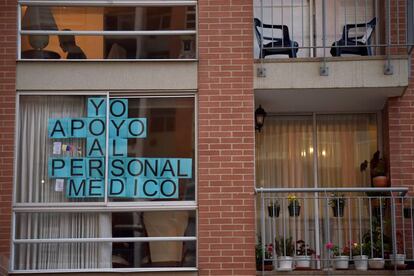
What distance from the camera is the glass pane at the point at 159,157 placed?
11156 mm

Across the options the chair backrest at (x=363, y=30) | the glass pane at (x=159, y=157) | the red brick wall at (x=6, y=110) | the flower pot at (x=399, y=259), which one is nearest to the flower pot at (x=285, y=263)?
the flower pot at (x=399, y=259)

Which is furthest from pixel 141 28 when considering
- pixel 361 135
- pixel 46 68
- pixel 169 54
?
pixel 361 135

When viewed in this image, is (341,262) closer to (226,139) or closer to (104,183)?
(226,139)

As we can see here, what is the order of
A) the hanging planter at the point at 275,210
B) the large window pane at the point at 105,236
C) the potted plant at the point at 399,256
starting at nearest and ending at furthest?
the potted plant at the point at 399,256 < the large window pane at the point at 105,236 < the hanging planter at the point at 275,210

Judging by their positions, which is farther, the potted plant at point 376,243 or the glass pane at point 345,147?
the glass pane at point 345,147

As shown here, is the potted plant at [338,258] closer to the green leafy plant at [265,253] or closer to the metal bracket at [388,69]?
the green leafy plant at [265,253]

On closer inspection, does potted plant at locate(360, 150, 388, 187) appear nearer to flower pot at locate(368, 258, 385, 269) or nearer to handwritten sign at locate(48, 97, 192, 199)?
flower pot at locate(368, 258, 385, 269)

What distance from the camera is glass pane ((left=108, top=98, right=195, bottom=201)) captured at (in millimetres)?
11156

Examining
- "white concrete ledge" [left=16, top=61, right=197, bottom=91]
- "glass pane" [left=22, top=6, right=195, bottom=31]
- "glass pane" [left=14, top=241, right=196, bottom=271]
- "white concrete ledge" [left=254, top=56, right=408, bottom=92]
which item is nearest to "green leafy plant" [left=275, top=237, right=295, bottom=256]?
A: "glass pane" [left=14, top=241, right=196, bottom=271]

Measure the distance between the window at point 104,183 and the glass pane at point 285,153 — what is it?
5.81 ft

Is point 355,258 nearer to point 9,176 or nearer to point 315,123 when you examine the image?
point 315,123

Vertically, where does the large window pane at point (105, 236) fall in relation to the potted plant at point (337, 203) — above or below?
below

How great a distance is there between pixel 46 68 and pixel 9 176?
5.10 feet

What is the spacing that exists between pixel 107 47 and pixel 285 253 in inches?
147
